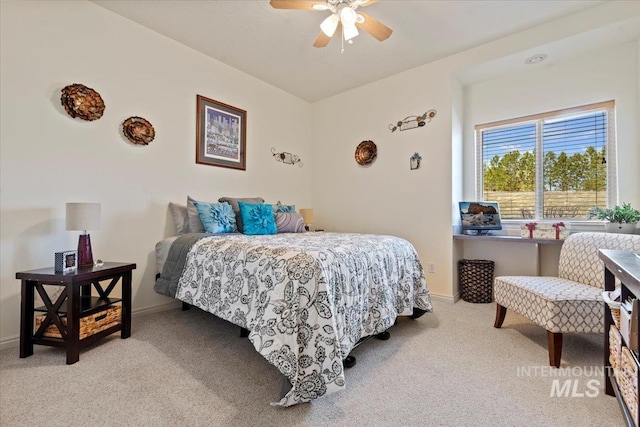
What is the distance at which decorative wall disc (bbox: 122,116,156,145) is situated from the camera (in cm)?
269

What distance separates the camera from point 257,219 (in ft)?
9.76

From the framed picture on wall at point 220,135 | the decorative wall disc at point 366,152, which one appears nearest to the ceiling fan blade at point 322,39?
the framed picture on wall at point 220,135

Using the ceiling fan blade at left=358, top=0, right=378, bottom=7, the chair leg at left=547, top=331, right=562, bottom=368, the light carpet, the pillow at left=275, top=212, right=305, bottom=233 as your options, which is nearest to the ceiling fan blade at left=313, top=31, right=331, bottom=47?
the ceiling fan blade at left=358, top=0, right=378, bottom=7

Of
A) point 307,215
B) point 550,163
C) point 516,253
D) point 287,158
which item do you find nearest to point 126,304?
point 307,215

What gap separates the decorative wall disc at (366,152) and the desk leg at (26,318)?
3.48 metres

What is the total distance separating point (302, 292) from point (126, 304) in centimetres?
166

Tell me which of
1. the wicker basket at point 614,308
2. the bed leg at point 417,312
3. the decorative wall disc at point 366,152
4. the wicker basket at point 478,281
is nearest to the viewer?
the wicker basket at point 614,308

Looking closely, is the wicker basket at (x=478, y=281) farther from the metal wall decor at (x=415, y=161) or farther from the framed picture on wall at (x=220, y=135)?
the framed picture on wall at (x=220, y=135)

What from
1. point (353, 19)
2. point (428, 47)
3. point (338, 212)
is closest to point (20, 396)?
point (353, 19)

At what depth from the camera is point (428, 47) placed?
3.10m

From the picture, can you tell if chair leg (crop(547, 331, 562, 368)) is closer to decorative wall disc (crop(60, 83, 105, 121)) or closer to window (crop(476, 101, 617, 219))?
window (crop(476, 101, 617, 219))

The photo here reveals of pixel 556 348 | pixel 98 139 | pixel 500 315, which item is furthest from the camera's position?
pixel 98 139

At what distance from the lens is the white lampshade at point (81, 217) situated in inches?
81.7

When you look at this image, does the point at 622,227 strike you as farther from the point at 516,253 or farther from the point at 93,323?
the point at 93,323
